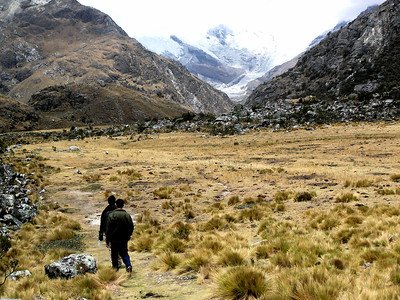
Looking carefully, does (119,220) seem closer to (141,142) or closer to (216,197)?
(216,197)

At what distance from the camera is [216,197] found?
2578 centimetres

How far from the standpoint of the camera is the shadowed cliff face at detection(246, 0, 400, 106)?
99.6 metres

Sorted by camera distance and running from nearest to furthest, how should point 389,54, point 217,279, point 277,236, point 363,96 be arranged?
1. point 217,279
2. point 277,236
3. point 363,96
4. point 389,54

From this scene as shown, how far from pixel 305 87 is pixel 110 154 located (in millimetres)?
92055

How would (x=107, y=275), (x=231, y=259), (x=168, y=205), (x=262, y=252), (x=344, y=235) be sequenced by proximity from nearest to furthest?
1. (x=231, y=259)
2. (x=107, y=275)
3. (x=262, y=252)
4. (x=344, y=235)
5. (x=168, y=205)

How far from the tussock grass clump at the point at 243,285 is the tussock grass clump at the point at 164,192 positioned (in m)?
18.0

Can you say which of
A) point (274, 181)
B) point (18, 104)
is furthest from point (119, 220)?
point (18, 104)

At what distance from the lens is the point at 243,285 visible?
8.69 m

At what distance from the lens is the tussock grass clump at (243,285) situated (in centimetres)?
851

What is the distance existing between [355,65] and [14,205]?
368 ft

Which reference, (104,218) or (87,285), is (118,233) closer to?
(104,218)

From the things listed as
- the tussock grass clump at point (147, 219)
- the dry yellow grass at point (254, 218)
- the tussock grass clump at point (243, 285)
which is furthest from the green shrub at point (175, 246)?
the tussock grass clump at point (243, 285)

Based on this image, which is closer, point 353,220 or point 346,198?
point 353,220

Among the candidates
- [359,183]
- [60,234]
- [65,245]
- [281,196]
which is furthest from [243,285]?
[359,183]
